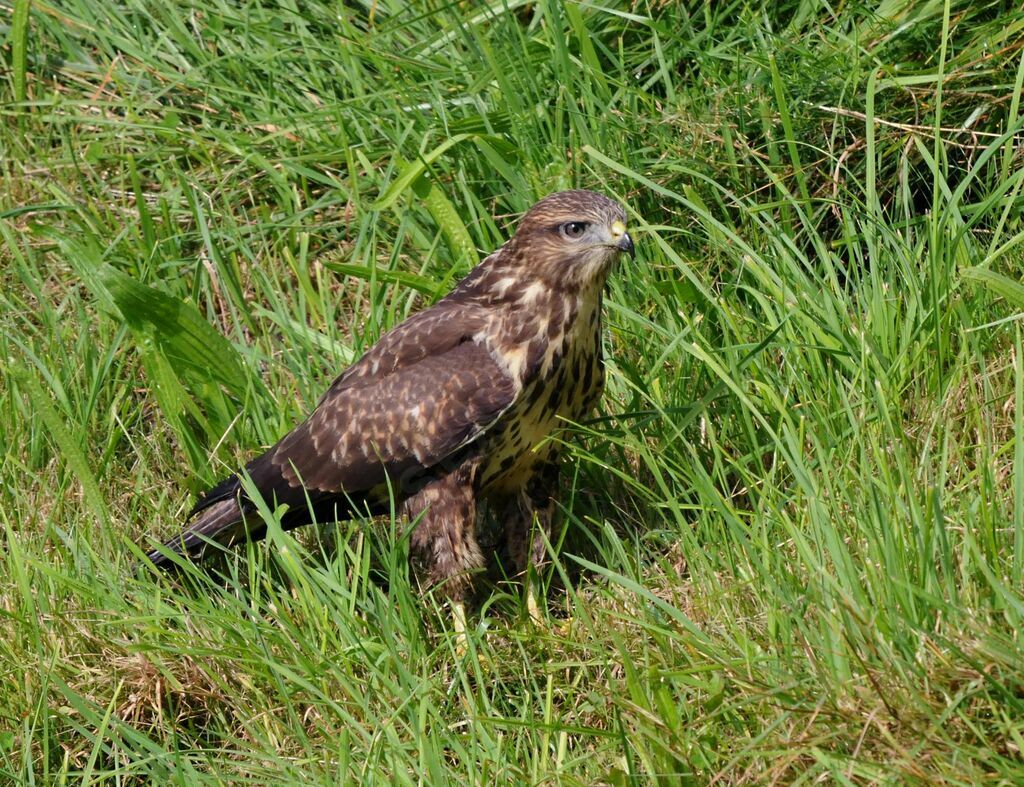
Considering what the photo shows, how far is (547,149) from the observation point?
5.29 meters

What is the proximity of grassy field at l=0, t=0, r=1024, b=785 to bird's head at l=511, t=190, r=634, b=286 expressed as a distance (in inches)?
9.7

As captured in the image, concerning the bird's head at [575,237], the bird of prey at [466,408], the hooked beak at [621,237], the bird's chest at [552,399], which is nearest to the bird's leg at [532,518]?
the bird of prey at [466,408]

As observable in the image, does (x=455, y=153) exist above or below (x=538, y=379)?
above

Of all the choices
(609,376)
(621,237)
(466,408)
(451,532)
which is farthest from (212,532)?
(621,237)

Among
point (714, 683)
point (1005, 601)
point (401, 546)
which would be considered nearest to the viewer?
point (1005, 601)

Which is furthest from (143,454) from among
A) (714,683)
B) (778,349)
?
(714,683)

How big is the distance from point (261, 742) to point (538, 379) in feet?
4.17

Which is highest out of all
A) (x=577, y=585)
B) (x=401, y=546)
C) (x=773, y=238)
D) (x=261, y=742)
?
(x=773, y=238)

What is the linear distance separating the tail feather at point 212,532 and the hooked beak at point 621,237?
1422mm

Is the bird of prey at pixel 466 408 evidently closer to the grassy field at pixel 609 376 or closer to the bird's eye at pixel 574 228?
the bird's eye at pixel 574 228

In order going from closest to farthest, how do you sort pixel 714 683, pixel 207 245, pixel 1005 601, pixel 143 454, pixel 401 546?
pixel 1005 601
pixel 714 683
pixel 401 546
pixel 143 454
pixel 207 245

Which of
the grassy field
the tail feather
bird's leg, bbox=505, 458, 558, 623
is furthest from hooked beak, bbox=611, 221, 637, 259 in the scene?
the tail feather

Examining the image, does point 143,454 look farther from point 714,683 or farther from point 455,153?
point 714,683

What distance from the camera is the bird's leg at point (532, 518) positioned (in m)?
4.50
